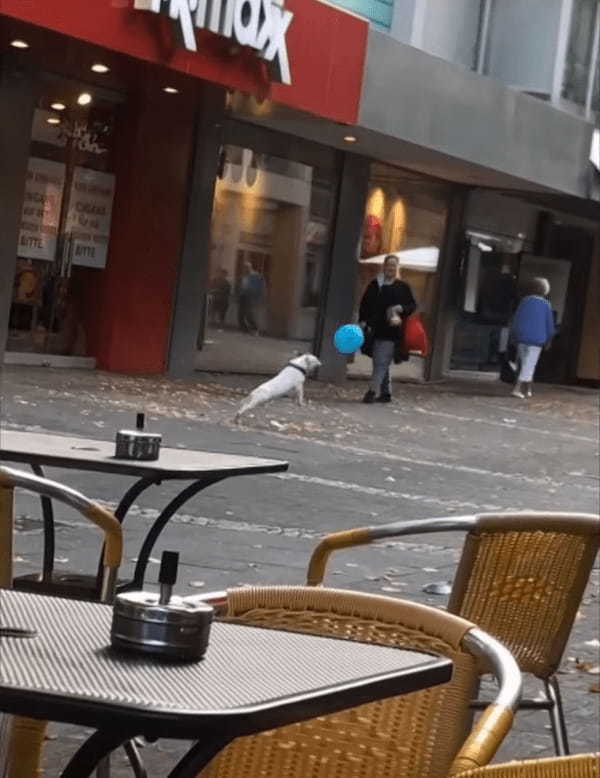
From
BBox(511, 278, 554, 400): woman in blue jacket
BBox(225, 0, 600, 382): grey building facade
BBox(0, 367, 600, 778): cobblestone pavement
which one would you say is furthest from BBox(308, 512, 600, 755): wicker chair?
BBox(511, 278, 554, 400): woman in blue jacket

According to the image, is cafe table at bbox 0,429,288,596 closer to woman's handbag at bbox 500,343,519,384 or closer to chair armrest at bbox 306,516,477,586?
chair armrest at bbox 306,516,477,586

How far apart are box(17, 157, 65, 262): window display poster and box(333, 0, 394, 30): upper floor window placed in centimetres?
572

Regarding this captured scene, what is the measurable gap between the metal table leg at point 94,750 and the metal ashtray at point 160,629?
0.22 m

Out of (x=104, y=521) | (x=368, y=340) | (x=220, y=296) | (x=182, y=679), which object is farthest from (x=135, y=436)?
(x=220, y=296)

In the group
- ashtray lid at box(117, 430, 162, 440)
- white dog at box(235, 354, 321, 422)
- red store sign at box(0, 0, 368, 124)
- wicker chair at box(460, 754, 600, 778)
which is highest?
red store sign at box(0, 0, 368, 124)

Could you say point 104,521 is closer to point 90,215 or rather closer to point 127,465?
point 127,465

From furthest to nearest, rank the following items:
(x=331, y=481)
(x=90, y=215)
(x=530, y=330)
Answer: (x=530, y=330)
(x=90, y=215)
(x=331, y=481)

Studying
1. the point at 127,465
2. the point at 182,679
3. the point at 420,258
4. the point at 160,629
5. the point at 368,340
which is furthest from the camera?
the point at 420,258

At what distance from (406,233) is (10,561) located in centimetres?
2426

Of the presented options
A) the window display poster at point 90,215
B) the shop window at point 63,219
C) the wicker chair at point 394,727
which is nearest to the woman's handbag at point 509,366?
the window display poster at point 90,215

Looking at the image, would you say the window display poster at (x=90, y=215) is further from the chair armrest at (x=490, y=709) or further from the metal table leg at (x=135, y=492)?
the chair armrest at (x=490, y=709)

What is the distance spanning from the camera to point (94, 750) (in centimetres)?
240

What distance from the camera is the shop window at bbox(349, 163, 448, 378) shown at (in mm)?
26750

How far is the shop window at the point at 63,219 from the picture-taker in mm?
20062
